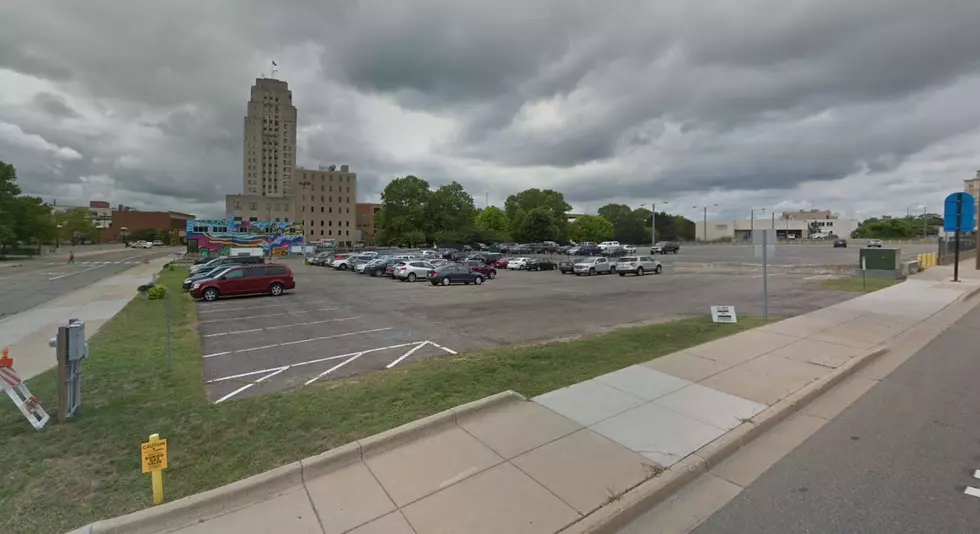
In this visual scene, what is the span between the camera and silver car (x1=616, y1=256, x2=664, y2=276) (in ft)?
112

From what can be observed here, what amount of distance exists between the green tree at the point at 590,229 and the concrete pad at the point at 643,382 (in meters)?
105

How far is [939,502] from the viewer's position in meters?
3.50

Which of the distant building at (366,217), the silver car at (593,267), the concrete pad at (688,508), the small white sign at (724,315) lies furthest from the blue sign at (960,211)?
the distant building at (366,217)

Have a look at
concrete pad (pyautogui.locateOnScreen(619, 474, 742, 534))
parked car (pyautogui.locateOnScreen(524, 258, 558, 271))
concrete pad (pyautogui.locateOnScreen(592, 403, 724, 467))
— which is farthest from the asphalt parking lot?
parked car (pyautogui.locateOnScreen(524, 258, 558, 271))

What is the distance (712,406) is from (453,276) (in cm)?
2229

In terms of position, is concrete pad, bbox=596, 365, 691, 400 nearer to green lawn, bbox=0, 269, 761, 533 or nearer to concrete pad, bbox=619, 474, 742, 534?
green lawn, bbox=0, 269, 761, 533

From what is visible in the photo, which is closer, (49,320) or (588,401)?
(588,401)

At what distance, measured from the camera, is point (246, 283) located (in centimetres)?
2006

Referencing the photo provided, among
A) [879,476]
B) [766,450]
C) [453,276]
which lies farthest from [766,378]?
[453,276]

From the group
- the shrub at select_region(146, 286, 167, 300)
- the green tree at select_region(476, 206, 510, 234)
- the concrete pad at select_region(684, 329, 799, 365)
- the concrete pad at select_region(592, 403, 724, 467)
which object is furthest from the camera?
the green tree at select_region(476, 206, 510, 234)

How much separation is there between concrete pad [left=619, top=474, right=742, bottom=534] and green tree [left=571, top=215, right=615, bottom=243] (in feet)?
354

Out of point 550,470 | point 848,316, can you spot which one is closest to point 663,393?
point 550,470

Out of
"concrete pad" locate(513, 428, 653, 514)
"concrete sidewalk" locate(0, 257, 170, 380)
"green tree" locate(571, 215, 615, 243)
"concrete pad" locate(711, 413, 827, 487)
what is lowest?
"concrete sidewalk" locate(0, 257, 170, 380)

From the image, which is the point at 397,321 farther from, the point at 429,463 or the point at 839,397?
the point at 839,397
